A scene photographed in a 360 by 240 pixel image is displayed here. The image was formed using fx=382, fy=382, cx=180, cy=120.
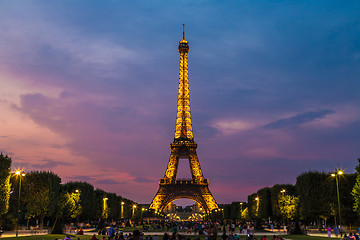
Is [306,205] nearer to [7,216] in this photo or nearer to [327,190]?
[327,190]

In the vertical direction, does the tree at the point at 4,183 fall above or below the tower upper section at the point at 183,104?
below

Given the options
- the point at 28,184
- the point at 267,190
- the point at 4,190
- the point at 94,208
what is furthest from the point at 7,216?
the point at 267,190

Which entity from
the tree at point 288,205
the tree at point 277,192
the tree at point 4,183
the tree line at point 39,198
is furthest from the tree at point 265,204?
the tree at point 4,183

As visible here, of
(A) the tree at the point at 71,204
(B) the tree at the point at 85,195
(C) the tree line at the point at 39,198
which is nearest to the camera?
(C) the tree line at the point at 39,198

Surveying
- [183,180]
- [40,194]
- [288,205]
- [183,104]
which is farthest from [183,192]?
[40,194]

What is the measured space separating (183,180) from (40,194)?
175 feet

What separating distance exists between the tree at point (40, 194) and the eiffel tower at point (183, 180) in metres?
43.2

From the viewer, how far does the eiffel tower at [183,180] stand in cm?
10331

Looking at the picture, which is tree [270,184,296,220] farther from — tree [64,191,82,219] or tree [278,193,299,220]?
tree [64,191,82,219]

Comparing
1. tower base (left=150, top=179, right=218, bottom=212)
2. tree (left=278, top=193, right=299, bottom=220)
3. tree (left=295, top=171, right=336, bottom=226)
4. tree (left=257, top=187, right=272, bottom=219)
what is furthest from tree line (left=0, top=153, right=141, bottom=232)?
tree (left=257, top=187, right=272, bottom=219)

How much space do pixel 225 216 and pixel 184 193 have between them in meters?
36.9

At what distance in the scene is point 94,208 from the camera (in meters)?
82.8

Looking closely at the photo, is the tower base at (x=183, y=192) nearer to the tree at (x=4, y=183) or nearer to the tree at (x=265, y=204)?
the tree at (x=265, y=204)

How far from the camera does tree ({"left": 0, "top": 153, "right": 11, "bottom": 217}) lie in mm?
41688
